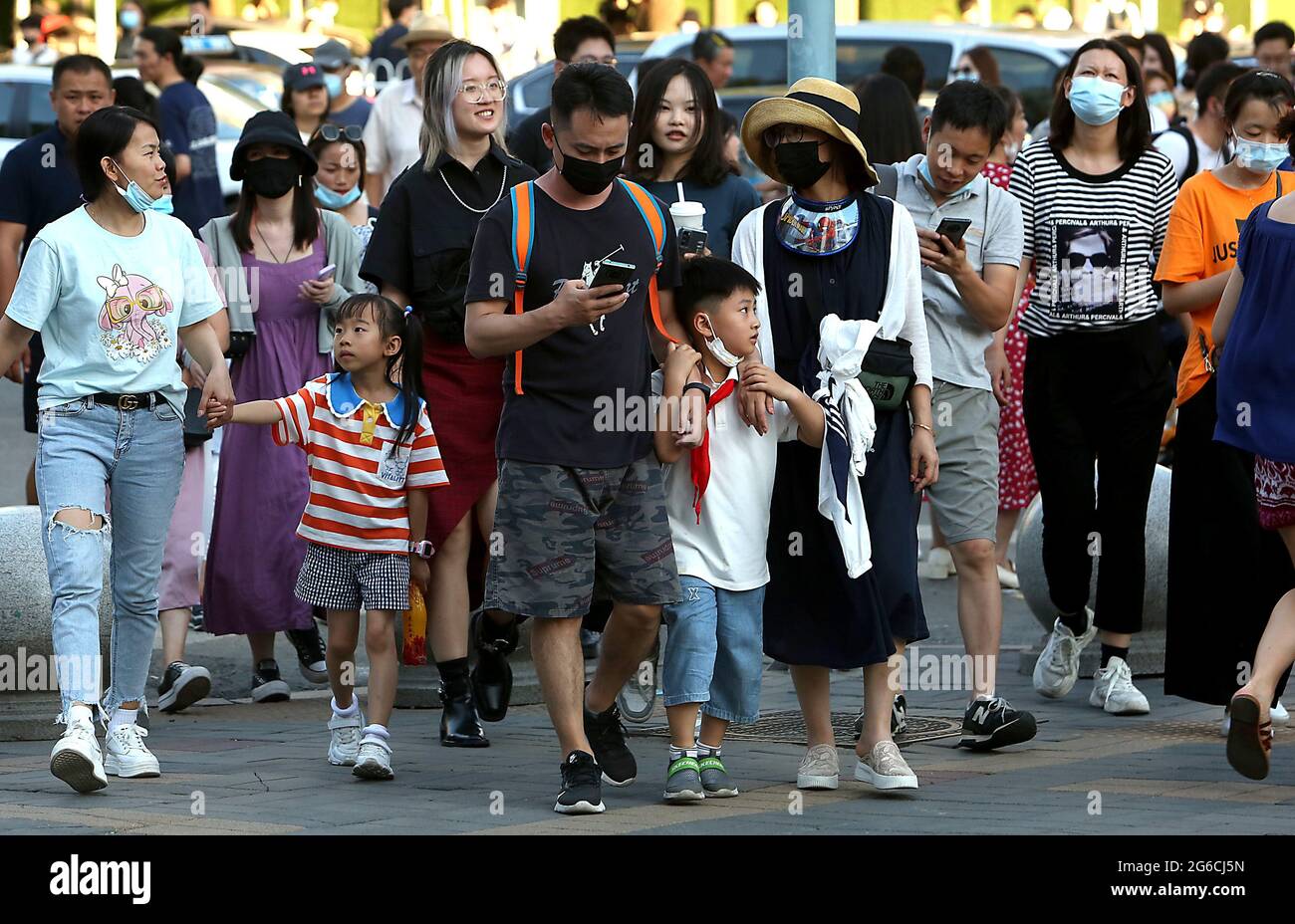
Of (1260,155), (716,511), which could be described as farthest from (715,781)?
(1260,155)

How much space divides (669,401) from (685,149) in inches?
72.6

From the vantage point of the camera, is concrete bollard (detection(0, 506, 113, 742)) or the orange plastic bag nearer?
the orange plastic bag

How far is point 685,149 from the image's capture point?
7.91 m

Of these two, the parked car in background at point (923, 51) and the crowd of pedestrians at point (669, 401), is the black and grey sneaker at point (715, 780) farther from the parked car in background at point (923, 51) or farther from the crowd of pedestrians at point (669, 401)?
the parked car in background at point (923, 51)

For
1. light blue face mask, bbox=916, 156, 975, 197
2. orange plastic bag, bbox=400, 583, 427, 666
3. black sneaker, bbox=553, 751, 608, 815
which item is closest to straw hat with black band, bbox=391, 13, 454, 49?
light blue face mask, bbox=916, 156, 975, 197

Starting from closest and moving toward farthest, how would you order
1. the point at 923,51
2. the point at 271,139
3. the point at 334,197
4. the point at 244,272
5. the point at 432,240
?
the point at 432,240
the point at 271,139
the point at 244,272
the point at 334,197
the point at 923,51

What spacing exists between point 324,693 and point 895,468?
302cm

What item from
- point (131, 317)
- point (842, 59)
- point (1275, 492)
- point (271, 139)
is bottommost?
point (1275, 492)

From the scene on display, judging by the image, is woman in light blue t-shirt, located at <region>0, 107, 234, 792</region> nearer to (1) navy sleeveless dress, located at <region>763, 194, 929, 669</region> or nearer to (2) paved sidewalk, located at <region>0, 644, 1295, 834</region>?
(2) paved sidewalk, located at <region>0, 644, 1295, 834</region>

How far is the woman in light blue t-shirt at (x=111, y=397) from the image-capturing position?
6.71m

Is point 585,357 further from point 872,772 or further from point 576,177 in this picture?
point 872,772

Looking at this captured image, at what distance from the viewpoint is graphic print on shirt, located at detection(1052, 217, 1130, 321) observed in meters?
7.93

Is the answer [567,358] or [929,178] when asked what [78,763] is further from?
[929,178]

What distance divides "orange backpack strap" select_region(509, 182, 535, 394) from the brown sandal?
221 centimetres
